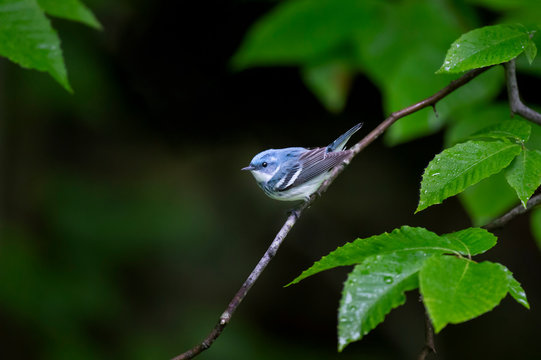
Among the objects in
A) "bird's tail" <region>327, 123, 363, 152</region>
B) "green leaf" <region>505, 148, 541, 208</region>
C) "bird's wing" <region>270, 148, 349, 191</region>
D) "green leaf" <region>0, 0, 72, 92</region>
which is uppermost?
"green leaf" <region>0, 0, 72, 92</region>

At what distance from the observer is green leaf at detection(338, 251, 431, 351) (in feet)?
3.44

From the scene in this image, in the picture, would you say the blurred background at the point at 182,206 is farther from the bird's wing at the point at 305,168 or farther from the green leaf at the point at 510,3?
the green leaf at the point at 510,3

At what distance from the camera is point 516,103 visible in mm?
1590

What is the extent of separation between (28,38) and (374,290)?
1381 mm

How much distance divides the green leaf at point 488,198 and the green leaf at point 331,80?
74 cm

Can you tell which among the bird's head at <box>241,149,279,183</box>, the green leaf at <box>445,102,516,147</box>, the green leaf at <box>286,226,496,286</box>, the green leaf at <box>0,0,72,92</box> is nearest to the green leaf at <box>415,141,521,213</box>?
the green leaf at <box>286,226,496,286</box>

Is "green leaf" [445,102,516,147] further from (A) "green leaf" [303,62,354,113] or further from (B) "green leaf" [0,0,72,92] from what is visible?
(B) "green leaf" [0,0,72,92]

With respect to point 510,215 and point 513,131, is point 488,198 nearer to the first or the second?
point 510,215

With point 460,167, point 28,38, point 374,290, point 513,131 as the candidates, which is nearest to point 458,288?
point 374,290

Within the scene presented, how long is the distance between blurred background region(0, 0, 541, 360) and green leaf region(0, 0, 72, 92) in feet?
6.17

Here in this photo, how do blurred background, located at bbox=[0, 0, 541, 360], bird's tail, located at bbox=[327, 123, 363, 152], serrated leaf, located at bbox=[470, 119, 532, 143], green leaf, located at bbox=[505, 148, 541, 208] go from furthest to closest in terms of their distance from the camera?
1. blurred background, located at bbox=[0, 0, 541, 360]
2. bird's tail, located at bbox=[327, 123, 363, 152]
3. serrated leaf, located at bbox=[470, 119, 532, 143]
4. green leaf, located at bbox=[505, 148, 541, 208]

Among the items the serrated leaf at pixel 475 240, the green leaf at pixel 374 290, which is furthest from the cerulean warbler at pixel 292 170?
the green leaf at pixel 374 290

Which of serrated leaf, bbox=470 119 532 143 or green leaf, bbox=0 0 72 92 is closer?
serrated leaf, bbox=470 119 532 143

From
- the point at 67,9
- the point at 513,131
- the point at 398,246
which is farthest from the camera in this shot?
the point at 67,9
